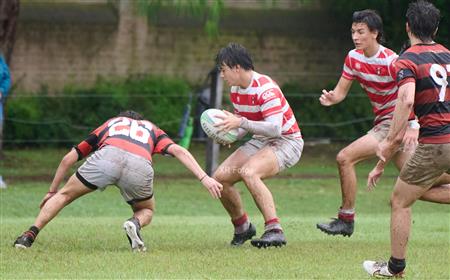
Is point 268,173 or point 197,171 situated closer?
point 197,171

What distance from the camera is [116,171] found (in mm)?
10289

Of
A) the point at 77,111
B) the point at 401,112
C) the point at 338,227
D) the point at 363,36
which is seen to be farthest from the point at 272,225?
the point at 77,111

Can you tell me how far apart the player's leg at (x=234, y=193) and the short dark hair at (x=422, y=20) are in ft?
8.79

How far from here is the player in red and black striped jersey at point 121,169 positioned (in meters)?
10.3

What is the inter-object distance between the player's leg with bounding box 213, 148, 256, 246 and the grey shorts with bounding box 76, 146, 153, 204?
2.67 ft

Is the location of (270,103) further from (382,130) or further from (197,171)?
(382,130)

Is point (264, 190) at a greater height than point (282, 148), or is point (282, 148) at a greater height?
point (282, 148)

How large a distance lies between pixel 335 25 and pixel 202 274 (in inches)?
722

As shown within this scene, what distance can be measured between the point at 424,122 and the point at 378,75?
2.35 m

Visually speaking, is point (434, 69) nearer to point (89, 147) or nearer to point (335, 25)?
point (89, 147)

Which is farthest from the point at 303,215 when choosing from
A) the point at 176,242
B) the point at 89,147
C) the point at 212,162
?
the point at 89,147

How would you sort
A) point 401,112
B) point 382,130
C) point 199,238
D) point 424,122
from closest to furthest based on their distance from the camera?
point 401,112 → point 424,122 → point 382,130 → point 199,238

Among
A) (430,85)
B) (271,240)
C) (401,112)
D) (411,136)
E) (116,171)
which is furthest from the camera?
(271,240)

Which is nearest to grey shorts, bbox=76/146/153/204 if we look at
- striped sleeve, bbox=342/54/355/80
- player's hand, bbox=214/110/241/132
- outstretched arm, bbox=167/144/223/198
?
outstretched arm, bbox=167/144/223/198
